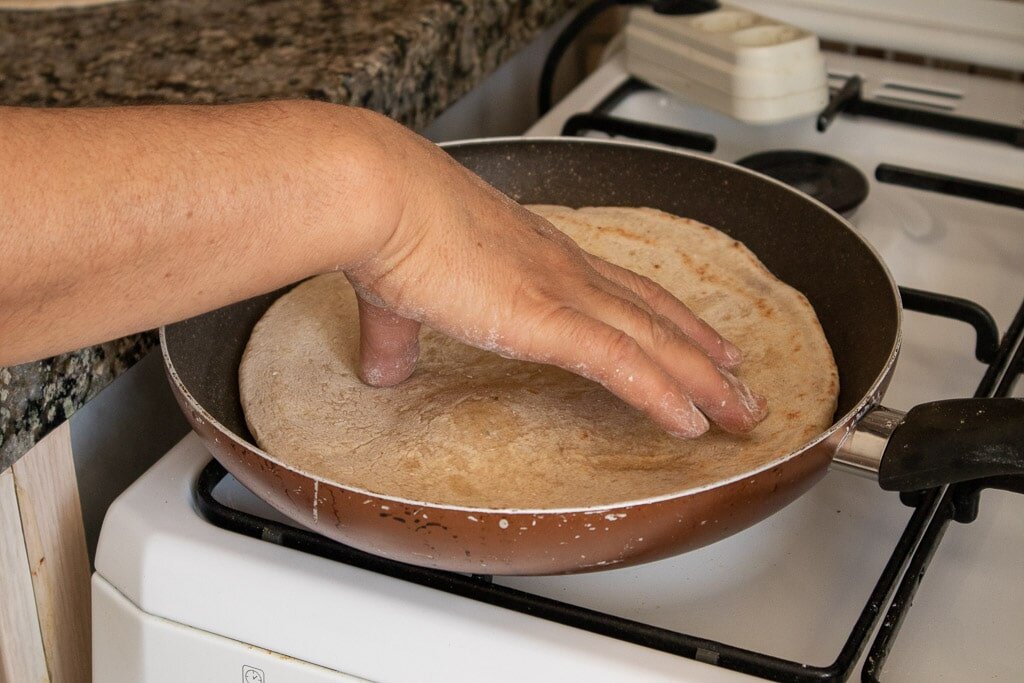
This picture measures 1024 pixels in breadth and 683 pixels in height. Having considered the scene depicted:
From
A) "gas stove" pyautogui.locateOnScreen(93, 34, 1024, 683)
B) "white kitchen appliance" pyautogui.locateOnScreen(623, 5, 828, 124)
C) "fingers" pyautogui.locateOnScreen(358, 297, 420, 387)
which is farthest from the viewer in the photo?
"white kitchen appliance" pyautogui.locateOnScreen(623, 5, 828, 124)

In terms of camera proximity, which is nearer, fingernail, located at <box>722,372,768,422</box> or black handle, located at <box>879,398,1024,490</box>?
black handle, located at <box>879,398,1024,490</box>

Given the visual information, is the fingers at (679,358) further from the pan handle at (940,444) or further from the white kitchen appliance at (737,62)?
the white kitchen appliance at (737,62)

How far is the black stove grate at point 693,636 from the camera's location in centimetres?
58

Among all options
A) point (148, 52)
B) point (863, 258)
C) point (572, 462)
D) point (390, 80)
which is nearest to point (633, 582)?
point (572, 462)

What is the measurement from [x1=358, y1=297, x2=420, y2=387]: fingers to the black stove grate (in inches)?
4.7

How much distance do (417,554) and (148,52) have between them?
655 millimetres

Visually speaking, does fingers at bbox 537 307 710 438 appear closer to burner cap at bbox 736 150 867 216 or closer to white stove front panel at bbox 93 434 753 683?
white stove front panel at bbox 93 434 753 683

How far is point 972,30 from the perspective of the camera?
1219 mm

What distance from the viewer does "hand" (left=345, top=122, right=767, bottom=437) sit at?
602 mm

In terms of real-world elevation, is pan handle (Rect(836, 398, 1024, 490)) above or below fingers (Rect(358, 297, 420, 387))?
above

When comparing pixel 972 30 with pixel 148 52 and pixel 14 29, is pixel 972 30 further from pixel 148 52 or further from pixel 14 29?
pixel 14 29

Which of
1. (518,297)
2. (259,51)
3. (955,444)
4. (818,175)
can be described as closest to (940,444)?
(955,444)

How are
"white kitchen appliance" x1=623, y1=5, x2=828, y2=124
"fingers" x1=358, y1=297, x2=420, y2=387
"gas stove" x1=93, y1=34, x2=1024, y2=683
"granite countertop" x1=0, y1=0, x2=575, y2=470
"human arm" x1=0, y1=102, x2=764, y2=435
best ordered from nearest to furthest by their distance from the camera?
1. "human arm" x1=0, y1=102, x2=764, y2=435
2. "gas stove" x1=93, y1=34, x2=1024, y2=683
3. "fingers" x1=358, y1=297, x2=420, y2=387
4. "granite countertop" x1=0, y1=0, x2=575, y2=470
5. "white kitchen appliance" x1=623, y1=5, x2=828, y2=124

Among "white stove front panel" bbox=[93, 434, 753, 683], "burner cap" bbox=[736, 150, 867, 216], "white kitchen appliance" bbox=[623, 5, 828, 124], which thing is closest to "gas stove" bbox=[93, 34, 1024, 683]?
"white stove front panel" bbox=[93, 434, 753, 683]
